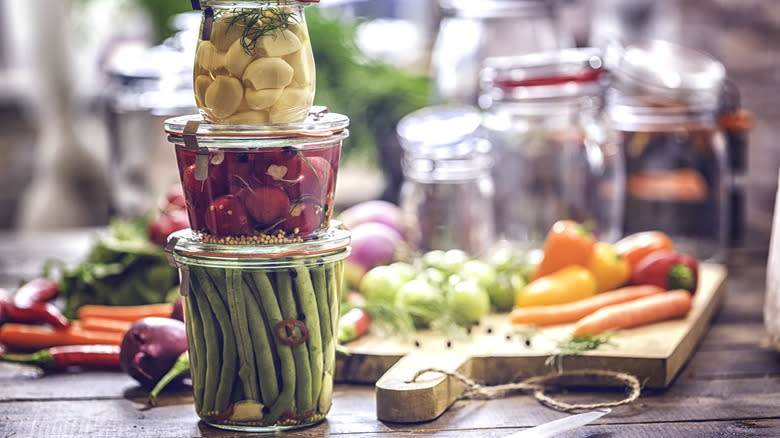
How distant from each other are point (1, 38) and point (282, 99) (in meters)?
3.75

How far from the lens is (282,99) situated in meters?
0.91

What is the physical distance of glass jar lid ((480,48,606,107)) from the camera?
1541mm

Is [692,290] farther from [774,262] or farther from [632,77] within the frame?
[632,77]

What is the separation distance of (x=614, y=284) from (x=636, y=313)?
0.59 ft

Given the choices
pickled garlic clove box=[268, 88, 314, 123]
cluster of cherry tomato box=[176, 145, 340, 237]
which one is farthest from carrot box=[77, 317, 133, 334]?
pickled garlic clove box=[268, 88, 314, 123]

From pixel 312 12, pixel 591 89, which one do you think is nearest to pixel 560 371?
pixel 591 89

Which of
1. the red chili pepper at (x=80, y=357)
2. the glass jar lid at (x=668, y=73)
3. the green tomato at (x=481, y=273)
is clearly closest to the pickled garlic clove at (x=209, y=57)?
the red chili pepper at (x=80, y=357)

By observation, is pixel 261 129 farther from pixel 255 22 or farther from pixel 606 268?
pixel 606 268

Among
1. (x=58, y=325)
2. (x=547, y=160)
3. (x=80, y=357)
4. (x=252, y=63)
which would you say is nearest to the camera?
(x=252, y=63)

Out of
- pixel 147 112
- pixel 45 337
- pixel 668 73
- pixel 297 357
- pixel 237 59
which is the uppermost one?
pixel 237 59

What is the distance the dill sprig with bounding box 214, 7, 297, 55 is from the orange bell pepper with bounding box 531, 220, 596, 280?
66 centimetres

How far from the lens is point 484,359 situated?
1.14 m

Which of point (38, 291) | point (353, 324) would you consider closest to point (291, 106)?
point (353, 324)

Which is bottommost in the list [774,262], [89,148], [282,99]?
[89,148]
